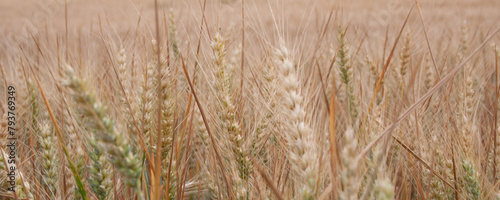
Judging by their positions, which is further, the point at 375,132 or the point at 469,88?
the point at 469,88

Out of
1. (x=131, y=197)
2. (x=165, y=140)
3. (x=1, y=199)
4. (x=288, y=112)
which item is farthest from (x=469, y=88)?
(x=1, y=199)

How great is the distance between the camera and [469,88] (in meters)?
1.25

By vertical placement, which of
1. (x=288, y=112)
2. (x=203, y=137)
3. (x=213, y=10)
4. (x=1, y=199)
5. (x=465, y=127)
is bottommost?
(x=1, y=199)

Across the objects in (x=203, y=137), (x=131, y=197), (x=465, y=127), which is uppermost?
(x=465, y=127)

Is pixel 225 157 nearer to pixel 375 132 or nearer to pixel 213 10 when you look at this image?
pixel 375 132

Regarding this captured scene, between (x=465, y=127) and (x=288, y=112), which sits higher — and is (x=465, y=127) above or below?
below

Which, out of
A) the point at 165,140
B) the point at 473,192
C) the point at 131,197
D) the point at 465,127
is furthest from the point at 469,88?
the point at 131,197

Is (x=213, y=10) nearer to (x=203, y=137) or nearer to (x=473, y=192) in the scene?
(x=203, y=137)

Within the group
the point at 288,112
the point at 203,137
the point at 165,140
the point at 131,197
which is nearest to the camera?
the point at 288,112

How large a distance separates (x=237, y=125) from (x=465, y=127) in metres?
0.74

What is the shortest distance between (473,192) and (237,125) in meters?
0.70

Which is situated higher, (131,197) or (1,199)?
(131,197)

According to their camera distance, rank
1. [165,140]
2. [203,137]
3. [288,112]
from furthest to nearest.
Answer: [203,137] < [165,140] < [288,112]

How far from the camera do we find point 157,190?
637mm
